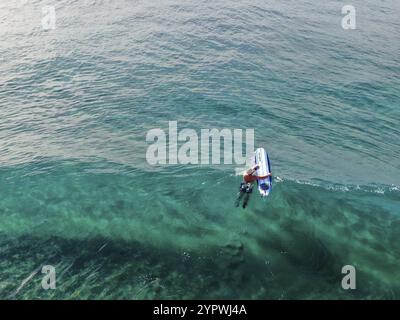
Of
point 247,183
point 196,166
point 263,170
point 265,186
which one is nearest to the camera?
point 247,183

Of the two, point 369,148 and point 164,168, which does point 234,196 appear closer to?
point 164,168

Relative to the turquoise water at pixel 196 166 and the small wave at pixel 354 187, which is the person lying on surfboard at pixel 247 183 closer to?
the turquoise water at pixel 196 166

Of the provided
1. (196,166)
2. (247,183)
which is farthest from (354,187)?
(196,166)

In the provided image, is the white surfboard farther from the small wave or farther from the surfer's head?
the small wave

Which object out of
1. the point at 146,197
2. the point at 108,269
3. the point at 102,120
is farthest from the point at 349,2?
the point at 108,269

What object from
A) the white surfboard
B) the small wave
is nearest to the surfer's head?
the white surfboard

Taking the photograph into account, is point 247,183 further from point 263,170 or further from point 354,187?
point 354,187

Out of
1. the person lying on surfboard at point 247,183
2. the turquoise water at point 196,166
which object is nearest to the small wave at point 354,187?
the turquoise water at point 196,166

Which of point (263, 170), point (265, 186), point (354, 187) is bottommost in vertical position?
point (354, 187)
